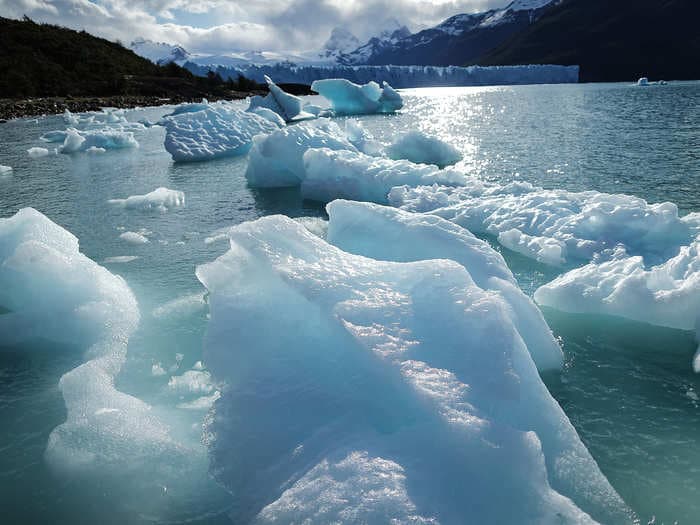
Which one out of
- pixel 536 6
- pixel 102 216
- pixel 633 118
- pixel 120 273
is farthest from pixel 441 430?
pixel 536 6

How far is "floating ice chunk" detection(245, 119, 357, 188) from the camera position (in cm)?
1060

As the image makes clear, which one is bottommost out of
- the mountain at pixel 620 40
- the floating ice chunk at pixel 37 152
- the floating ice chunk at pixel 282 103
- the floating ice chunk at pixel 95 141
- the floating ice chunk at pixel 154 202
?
the floating ice chunk at pixel 154 202

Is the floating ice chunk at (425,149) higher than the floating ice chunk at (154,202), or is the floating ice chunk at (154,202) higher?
the floating ice chunk at (425,149)

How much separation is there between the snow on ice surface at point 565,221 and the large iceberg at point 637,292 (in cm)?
72

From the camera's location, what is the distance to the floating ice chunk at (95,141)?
53.5ft

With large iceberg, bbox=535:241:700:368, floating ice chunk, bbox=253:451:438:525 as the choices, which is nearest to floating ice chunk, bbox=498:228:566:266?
large iceberg, bbox=535:241:700:368

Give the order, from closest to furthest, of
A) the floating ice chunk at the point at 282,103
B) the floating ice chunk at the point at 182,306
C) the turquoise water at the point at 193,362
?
the turquoise water at the point at 193,362, the floating ice chunk at the point at 182,306, the floating ice chunk at the point at 282,103

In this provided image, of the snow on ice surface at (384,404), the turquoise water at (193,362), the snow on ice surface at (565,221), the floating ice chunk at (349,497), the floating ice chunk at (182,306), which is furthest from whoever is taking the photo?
the snow on ice surface at (565,221)

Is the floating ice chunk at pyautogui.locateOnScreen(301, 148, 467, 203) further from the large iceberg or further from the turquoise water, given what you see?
the large iceberg

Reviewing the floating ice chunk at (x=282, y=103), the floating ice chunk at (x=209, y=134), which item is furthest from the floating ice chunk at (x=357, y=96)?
the floating ice chunk at (x=209, y=134)

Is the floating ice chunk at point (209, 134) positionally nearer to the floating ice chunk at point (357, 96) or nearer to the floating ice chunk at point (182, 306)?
the floating ice chunk at point (182, 306)

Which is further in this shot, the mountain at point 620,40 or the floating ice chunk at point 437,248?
the mountain at point 620,40

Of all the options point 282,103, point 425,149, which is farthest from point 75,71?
point 425,149

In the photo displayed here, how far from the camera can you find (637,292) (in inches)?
168
